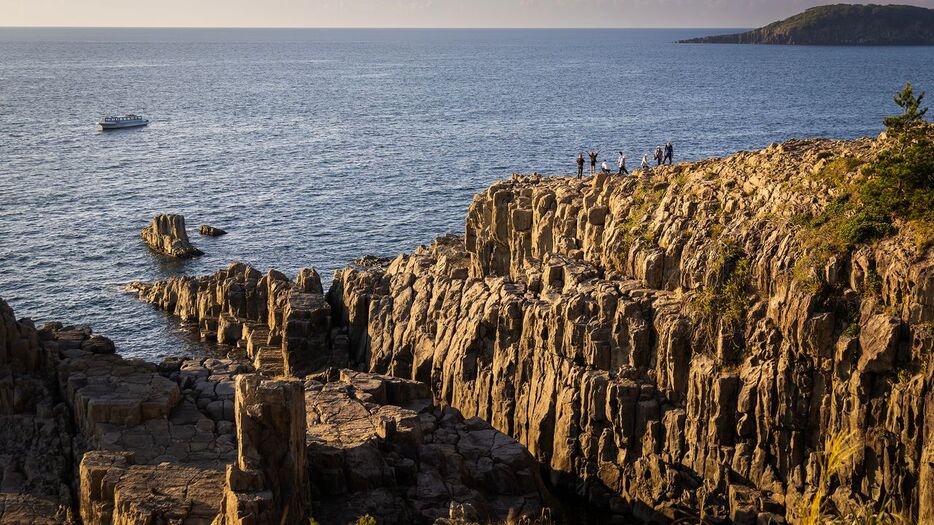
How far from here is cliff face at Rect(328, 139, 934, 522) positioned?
152ft

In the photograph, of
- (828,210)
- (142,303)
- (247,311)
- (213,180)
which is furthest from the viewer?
(213,180)

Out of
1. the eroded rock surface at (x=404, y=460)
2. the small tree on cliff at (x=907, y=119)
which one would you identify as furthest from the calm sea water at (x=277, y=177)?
the small tree on cliff at (x=907, y=119)

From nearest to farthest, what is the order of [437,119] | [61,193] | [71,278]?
1. [71,278]
2. [61,193]
3. [437,119]

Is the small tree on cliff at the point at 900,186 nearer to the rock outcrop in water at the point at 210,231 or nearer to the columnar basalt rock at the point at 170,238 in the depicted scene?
the columnar basalt rock at the point at 170,238

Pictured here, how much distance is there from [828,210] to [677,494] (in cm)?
1618

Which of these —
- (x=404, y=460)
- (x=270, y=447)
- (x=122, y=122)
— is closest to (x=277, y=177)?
(x=122, y=122)

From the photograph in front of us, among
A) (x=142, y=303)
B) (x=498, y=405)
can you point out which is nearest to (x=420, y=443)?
(x=498, y=405)

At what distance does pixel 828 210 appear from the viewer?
52.7 meters

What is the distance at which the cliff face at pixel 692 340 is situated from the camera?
Result: 46219mm

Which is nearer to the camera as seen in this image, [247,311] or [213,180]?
[247,311]

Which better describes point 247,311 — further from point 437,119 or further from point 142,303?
point 437,119

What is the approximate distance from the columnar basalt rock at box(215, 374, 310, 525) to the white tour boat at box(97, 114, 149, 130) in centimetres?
15729

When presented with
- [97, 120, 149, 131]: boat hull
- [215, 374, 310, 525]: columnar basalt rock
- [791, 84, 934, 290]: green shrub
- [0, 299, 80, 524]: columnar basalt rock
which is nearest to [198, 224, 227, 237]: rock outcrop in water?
[0, 299, 80, 524]: columnar basalt rock

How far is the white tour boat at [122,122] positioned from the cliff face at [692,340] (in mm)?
133384
